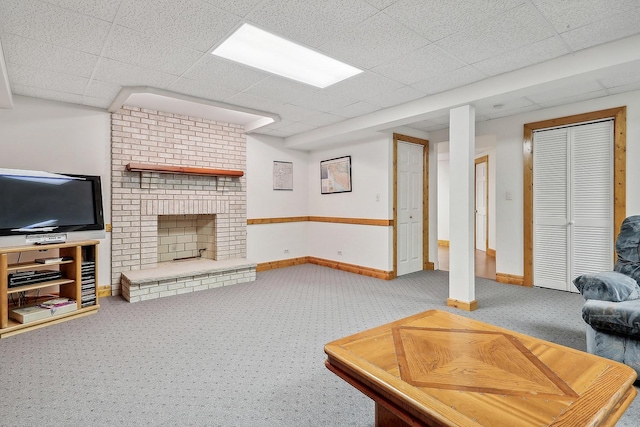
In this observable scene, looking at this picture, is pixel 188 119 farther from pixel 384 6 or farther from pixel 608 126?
pixel 608 126

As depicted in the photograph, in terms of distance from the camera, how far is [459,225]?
354cm

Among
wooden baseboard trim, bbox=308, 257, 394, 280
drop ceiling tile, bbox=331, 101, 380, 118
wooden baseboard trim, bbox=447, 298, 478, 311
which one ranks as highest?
drop ceiling tile, bbox=331, 101, 380, 118

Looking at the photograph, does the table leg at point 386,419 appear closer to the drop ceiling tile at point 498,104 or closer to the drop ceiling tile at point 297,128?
the drop ceiling tile at point 498,104

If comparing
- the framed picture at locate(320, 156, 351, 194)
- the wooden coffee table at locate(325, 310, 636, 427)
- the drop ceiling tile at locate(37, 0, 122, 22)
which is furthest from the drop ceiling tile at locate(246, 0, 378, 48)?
the framed picture at locate(320, 156, 351, 194)

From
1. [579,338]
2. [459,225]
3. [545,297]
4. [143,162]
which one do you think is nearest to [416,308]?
[459,225]

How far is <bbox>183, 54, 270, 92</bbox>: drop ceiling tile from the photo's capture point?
2868 millimetres

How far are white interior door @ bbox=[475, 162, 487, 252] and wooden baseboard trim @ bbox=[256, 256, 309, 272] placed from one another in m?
4.30

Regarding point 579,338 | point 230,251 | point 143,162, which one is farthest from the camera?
point 230,251

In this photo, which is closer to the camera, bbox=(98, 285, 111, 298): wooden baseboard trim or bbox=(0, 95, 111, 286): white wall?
bbox=(0, 95, 111, 286): white wall

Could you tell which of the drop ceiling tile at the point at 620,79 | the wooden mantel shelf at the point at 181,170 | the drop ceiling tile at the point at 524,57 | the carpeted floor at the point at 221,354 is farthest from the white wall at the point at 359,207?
the drop ceiling tile at the point at 620,79

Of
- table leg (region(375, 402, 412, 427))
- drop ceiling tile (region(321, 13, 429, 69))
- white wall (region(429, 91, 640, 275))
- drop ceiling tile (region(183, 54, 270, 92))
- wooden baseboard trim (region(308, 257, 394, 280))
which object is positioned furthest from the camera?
wooden baseboard trim (region(308, 257, 394, 280))

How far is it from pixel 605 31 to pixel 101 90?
438 centimetres

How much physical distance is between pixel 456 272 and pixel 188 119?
4.01 m

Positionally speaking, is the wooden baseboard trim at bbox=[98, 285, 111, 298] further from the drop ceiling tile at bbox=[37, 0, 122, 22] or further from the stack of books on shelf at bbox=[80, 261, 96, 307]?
the drop ceiling tile at bbox=[37, 0, 122, 22]
